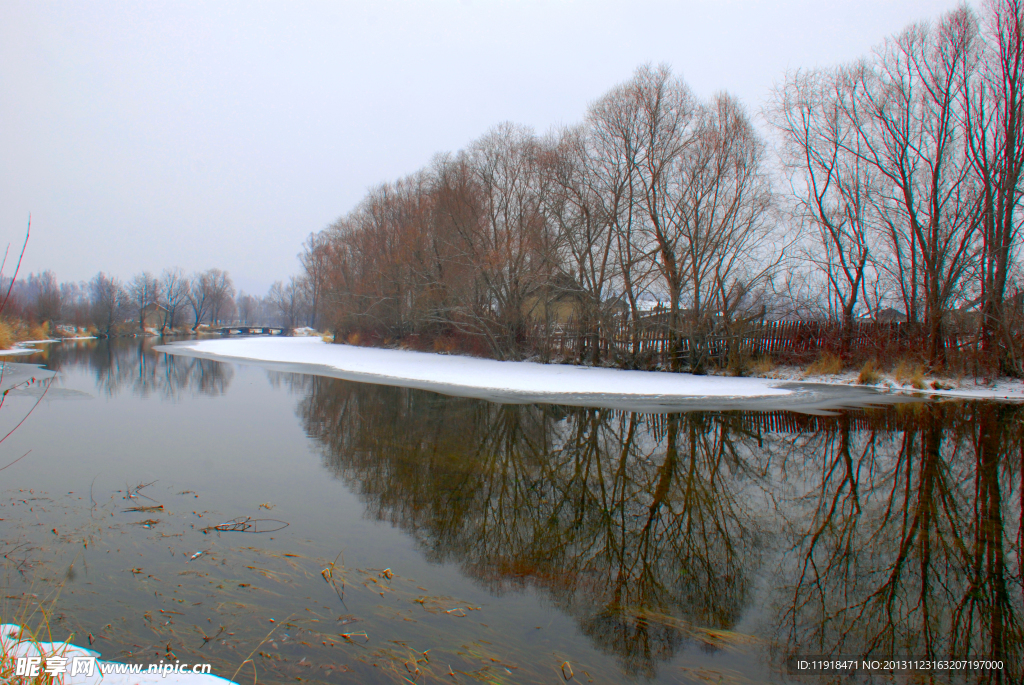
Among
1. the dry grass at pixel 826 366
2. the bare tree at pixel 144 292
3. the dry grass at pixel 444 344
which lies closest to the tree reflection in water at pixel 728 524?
the dry grass at pixel 826 366

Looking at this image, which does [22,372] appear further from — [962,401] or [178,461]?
[962,401]

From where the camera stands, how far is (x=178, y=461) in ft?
24.0

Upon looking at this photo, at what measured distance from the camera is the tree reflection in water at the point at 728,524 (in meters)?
3.46

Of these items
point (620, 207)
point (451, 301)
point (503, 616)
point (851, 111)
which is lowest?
point (503, 616)

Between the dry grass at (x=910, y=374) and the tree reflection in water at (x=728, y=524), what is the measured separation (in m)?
6.94

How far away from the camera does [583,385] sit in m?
17.2

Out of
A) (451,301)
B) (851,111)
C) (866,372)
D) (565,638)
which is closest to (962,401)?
(866,372)

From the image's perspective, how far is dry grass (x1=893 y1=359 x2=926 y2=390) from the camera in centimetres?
1625

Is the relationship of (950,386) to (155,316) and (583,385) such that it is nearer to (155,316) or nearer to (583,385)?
(583,385)

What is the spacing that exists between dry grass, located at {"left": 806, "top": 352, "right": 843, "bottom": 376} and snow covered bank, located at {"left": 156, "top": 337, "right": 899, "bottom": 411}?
1861 mm

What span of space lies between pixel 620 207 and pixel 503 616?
2077cm

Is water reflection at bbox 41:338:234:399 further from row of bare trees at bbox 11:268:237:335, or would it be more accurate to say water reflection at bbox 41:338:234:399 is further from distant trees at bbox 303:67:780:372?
row of bare trees at bbox 11:268:237:335

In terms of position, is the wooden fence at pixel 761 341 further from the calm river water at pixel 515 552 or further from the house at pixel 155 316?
the house at pixel 155 316

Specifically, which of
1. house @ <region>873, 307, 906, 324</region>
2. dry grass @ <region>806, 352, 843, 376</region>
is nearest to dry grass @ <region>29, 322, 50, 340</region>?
dry grass @ <region>806, 352, 843, 376</region>
